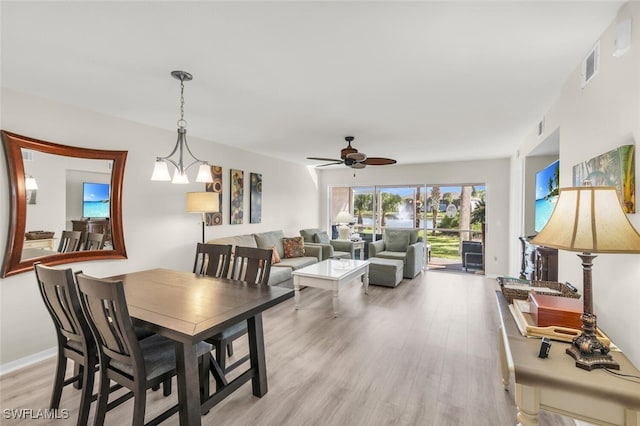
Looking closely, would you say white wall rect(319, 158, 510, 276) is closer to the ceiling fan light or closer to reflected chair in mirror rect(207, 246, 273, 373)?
the ceiling fan light

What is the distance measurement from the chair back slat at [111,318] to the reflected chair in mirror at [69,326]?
108mm

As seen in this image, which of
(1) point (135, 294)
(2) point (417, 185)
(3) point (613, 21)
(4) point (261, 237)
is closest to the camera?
(3) point (613, 21)

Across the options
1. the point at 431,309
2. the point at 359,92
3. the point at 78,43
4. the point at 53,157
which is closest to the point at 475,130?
the point at 359,92

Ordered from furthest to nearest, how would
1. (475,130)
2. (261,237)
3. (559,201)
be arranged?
1. (261,237)
2. (475,130)
3. (559,201)

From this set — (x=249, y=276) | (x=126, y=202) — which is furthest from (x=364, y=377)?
(x=126, y=202)

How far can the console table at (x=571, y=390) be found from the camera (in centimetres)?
111

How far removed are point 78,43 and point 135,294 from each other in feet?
5.47

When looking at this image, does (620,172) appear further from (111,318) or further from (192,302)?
(111,318)

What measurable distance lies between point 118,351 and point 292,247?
398 centimetres

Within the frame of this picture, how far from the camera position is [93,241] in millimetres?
3176

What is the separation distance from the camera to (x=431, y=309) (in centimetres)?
403

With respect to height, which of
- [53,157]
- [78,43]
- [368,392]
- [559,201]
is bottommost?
[368,392]

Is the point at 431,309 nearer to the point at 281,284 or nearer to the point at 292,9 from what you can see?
the point at 281,284

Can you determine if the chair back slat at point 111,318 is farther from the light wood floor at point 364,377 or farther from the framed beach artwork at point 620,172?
the framed beach artwork at point 620,172
